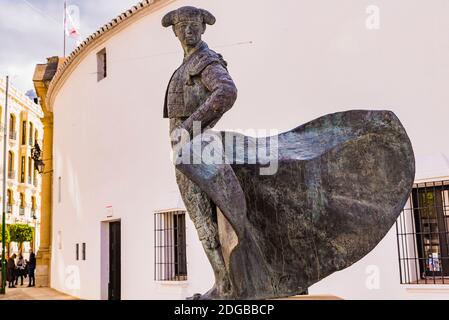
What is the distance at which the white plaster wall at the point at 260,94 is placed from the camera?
7.70 m

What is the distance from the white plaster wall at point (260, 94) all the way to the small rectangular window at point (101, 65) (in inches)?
9.1

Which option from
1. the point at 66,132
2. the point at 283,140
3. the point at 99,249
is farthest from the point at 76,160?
the point at 283,140

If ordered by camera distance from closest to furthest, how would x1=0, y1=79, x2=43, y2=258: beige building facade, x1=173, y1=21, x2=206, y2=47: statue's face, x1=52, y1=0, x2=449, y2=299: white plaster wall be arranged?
1. x1=173, y1=21, x2=206, y2=47: statue's face
2. x1=52, y1=0, x2=449, y2=299: white plaster wall
3. x1=0, y1=79, x2=43, y2=258: beige building facade

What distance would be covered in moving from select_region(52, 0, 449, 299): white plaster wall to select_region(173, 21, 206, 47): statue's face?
499cm

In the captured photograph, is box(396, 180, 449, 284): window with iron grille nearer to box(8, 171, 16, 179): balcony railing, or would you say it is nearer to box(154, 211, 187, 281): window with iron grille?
box(154, 211, 187, 281): window with iron grille

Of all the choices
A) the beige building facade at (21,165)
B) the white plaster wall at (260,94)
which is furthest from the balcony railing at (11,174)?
the white plaster wall at (260,94)

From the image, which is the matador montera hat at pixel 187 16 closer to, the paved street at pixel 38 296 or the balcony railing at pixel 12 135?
the paved street at pixel 38 296

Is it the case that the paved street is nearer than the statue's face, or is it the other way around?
the statue's face

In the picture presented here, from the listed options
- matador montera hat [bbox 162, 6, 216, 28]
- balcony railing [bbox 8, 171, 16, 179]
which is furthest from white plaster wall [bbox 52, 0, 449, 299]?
balcony railing [bbox 8, 171, 16, 179]

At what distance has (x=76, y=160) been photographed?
15.4 m

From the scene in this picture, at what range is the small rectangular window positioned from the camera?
14.0 m

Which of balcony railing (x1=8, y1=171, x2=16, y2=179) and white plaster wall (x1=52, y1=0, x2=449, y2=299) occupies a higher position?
balcony railing (x1=8, y1=171, x2=16, y2=179)

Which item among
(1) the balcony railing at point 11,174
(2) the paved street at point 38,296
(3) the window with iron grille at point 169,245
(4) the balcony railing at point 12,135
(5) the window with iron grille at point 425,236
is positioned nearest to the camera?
(5) the window with iron grille at point 425,236

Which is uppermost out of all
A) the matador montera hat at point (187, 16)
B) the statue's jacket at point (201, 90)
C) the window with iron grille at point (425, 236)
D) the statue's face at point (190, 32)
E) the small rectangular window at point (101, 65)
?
the small rectangular window at point (101, 65)
